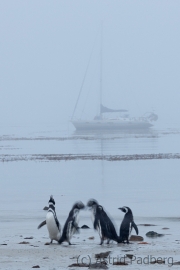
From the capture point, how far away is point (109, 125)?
95.3 meters

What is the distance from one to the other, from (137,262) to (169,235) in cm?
269

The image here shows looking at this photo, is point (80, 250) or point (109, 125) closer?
point (80, 250)

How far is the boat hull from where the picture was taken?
308ft

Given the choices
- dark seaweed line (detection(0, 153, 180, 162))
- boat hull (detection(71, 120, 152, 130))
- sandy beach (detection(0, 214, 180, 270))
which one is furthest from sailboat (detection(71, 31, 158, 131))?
sandy beach (detection(0, 214, 180, 270))

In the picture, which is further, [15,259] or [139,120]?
[139,120]

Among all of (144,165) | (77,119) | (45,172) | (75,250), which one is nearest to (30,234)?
(75,250)

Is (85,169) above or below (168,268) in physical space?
above

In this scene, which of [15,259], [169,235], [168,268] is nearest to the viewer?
[168,268]

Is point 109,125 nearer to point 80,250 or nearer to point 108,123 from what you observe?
point 108,123

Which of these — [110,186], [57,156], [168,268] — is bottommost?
[168,268]

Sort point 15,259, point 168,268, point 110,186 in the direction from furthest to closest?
point 110,186 < point 15,259 < point 168,268

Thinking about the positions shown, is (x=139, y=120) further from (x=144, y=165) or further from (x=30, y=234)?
(x=30, y=234)

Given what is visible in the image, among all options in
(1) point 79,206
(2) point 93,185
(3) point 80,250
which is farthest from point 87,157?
(3) point 80,250

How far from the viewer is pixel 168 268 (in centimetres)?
835
